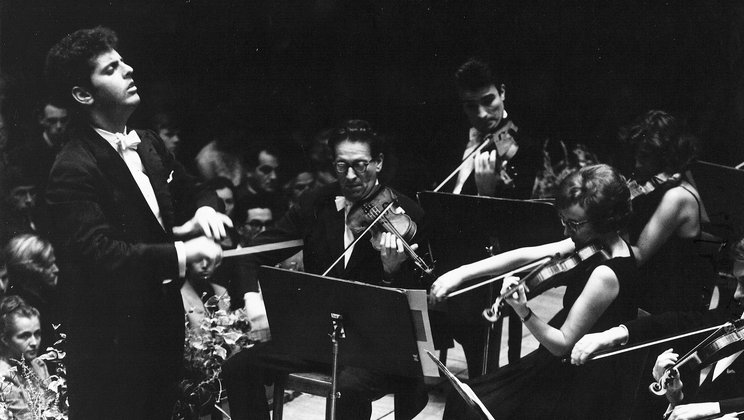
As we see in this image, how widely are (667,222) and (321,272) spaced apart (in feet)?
4.69

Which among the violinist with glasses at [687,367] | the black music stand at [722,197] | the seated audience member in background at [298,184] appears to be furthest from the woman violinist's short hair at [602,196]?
the seated audience member in background at [298,184]

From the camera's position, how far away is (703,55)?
152 inches

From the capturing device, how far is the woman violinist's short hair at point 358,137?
140 inches

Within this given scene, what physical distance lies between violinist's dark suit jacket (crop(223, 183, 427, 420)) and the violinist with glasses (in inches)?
29.6

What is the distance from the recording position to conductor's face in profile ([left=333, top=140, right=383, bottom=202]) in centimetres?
350

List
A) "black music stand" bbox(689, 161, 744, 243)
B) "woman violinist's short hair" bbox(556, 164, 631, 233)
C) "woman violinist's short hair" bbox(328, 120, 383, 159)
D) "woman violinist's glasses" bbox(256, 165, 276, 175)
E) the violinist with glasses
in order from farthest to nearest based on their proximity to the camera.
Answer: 1. "woman violinist's glasses" bbox(256, 165, 276, 175)
2. "black music stand" bbox(689, 161, 744, 243)
3. "woman violinist's short hair" bbox(328, 120, 383, 159)
4. "woman violinist's short hair" bbox(556, 164, 631, 233)
5. the violinist with glasses

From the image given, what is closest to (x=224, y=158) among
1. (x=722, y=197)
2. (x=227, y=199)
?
(x=227, y=199)

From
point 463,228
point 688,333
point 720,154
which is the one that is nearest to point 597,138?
point 720,154

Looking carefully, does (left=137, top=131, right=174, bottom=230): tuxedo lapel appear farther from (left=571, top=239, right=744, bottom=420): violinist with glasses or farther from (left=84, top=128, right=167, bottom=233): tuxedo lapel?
(left=571, top=239, right=744, bottom=420): violinist with glasses

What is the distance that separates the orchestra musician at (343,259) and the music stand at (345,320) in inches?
8.6

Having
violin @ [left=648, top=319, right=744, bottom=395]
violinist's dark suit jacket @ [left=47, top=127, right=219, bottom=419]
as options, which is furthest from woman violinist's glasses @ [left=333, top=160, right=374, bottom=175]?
violin @ [left=648, top=319, right=744, bottom=395]

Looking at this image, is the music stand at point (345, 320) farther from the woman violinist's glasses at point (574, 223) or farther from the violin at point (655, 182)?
the violin at point (655, 182)

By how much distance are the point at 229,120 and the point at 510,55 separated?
50.8 inches

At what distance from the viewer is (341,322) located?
289 centimetres
